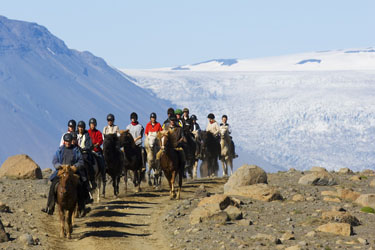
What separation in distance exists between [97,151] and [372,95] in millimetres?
156378

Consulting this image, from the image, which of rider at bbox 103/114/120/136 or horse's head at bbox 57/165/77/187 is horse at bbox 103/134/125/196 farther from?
horse's head at bbox 57/165/77/187

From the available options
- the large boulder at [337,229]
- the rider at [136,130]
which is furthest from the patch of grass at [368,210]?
the rider at [136,130]

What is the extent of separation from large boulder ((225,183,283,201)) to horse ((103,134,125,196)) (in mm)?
3946

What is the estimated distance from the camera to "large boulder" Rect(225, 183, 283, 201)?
19584 mm

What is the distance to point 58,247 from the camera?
1375cm

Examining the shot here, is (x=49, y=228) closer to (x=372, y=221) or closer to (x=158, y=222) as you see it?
(x=158, y=222)

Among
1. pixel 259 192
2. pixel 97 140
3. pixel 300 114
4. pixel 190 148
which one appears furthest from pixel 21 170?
pixel 300 114

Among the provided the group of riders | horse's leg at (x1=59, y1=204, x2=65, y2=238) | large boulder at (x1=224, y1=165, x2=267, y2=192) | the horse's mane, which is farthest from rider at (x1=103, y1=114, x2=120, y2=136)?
horse's leg at (x1=59, y1=204, x2=65, y2=238)

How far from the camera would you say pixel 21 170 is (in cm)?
2995

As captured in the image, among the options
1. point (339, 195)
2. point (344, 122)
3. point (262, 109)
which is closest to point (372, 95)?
point (344, 122)

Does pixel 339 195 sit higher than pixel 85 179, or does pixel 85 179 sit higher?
pixel 85 179

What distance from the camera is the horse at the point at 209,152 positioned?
31.8 metres

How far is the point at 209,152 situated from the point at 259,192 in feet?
40.3

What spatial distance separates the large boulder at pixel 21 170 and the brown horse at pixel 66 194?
50.8 ft
